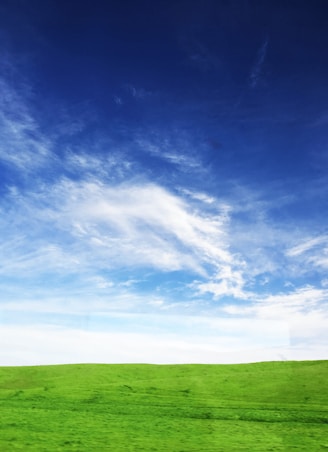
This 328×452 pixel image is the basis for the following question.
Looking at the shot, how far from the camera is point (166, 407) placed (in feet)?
105

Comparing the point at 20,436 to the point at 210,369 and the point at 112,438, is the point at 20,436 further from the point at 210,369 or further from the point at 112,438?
the point at 210,369

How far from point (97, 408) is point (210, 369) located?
15.8 m

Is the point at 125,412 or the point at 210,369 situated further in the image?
the point at 210,369

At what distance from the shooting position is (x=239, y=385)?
38.1m

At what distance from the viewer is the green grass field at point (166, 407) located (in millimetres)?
22312

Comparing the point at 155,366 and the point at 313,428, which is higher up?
the point at 155,366

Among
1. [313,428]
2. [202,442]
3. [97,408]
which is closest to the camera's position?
[202,442]

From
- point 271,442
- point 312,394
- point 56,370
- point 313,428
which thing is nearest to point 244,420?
point 313,428

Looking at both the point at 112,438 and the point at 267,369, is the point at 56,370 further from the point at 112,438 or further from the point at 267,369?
the point at 112,438

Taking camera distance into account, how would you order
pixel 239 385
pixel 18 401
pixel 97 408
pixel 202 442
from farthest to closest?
pixel 239 385
pixel 18 401
pixel 97 408
pixel 202 442

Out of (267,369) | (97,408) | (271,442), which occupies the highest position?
(267,369)

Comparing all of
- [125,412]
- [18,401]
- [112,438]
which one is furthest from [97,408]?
[112,438]

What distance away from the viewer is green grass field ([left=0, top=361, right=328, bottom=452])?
22312mm

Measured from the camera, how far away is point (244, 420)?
28.9m
